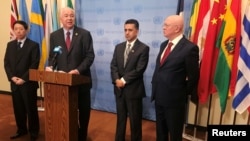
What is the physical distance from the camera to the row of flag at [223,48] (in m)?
2.60

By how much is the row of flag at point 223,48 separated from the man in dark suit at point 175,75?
28.6 inches

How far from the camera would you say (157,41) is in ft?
11.4

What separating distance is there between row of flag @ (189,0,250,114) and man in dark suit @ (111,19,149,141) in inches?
30.8

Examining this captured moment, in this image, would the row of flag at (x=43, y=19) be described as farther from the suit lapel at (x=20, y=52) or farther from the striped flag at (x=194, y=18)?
the striped flag at (x=194, y=18)

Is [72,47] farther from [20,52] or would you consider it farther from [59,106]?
[20,52]

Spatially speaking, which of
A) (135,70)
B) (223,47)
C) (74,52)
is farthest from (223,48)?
(74,52)

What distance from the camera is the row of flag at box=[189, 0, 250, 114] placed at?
2604 mm

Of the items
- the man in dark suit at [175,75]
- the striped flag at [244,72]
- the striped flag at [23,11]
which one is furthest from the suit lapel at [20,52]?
the striped flag at [244,72]

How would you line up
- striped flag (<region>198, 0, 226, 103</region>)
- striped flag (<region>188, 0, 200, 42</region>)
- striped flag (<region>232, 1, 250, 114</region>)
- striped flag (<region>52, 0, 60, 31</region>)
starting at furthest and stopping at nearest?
striped flag (<region>52, 0, 60, 31</region>), striped flag (<region>188, 0, 200, 42</region>), striped flag (<region>198, 0, 226, 103</region>), striped flag (<region>232, 1, 250, 114</region>)

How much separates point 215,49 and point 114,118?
1.90m

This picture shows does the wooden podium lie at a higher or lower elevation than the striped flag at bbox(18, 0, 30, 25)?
lower

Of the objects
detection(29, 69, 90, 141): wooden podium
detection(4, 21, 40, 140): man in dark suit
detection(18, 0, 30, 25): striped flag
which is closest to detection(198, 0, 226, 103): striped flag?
detection(29, 69, 90, 141): wooden podium

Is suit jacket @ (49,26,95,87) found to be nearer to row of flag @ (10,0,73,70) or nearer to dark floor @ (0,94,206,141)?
dark floor @ (0,94,206,141)

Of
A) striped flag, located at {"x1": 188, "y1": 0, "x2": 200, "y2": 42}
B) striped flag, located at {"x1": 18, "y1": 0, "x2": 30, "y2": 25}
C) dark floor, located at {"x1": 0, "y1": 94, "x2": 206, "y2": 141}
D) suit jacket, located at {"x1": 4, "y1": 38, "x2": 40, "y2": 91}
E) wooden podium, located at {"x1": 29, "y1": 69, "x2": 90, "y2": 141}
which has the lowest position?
dark floor, located at {"x1": 0, "y1": 94, "x2": 206, "y2": 141}
